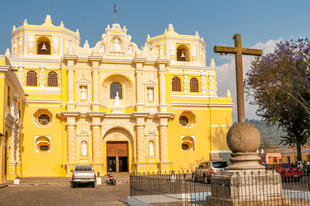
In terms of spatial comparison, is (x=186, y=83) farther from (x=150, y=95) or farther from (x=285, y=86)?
(x=285, y=86)

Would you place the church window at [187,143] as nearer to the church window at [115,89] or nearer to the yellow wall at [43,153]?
the church window at [115,89]

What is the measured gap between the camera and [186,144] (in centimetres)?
3591

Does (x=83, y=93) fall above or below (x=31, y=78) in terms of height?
below

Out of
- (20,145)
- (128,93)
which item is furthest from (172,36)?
(20,145)

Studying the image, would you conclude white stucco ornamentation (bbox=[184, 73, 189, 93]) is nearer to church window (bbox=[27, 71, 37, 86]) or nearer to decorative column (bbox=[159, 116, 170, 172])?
decorative column (bbox=[159, 116, 170, 172])

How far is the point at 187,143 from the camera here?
35812mm

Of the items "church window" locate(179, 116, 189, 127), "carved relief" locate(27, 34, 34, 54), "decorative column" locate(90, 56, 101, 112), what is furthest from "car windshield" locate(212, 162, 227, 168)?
"carved relief" locate(27, 34, 34, 54)

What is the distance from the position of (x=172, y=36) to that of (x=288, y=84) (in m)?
16.9

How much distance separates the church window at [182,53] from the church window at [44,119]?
13386 millimetres

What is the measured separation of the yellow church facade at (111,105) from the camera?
3228 cm

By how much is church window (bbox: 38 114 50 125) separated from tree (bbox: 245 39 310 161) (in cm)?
1694

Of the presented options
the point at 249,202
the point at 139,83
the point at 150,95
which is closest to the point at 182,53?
the point at 150,95

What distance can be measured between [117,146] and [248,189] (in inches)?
978

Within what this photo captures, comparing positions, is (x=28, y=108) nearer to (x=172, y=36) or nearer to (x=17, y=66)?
(x=17, y=66)
